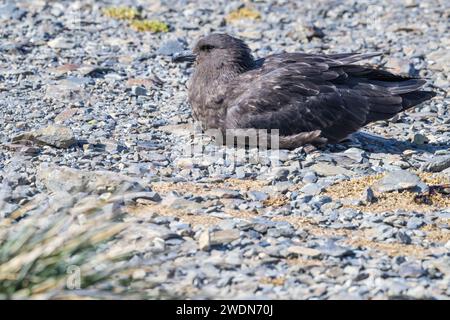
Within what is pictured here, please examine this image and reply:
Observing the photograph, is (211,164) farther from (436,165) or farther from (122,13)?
(122,13)

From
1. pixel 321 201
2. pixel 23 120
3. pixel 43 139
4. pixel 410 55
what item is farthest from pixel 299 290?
pixel 410 55

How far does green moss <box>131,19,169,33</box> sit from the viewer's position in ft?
44.0

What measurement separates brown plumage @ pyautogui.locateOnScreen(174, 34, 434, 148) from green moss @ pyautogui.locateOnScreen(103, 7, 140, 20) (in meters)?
4.31

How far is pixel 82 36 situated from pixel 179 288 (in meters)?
7.46

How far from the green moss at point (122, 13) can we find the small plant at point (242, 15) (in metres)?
1.30

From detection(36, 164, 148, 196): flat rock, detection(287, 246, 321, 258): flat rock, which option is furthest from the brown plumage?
detection(287, 246, 321, 258): flat rock

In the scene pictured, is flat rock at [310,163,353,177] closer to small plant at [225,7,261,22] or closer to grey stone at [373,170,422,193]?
grey stone at [373,170,422,193]

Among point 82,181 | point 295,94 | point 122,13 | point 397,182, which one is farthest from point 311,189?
point 122,13

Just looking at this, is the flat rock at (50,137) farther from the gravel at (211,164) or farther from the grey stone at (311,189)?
the grey stone at (311,189)

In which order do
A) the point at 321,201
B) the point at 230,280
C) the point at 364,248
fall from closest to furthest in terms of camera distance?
the point at 230,280 < the point at 364,248 < the point at 321,201

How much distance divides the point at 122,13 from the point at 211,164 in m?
5.72

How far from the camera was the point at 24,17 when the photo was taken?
13562mm

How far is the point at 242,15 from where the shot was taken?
14.2m
